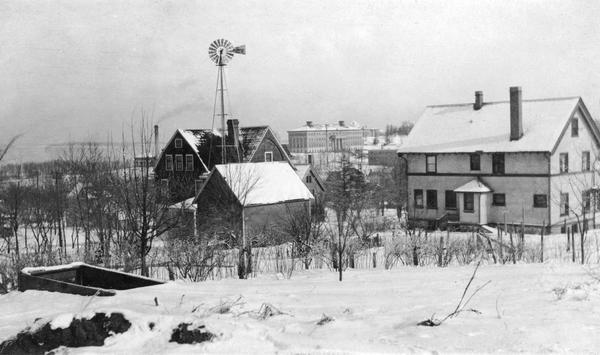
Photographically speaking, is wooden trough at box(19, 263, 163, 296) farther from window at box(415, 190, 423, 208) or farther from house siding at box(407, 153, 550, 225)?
window at box(415, 190, 423, 208)

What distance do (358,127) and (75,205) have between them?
406ft

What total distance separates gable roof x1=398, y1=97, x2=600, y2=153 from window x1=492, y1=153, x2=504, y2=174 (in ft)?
1.77

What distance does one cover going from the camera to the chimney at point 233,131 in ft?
136

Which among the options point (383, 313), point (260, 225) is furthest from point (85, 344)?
point (260, 225)

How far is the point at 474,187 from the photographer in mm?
37000

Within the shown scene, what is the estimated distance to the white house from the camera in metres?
35.4

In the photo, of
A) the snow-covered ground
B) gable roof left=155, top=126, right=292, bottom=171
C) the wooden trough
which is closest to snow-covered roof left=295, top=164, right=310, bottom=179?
gable roof left=155, top=126, right=292, bottom=171

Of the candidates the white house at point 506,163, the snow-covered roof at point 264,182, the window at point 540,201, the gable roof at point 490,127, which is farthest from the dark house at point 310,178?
the window at point 540,201

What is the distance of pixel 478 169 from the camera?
38094 mm

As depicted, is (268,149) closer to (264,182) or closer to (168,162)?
(168,162)

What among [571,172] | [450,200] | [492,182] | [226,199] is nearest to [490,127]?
[492,182]

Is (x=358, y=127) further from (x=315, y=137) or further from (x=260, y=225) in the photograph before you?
(x=260, y=225)

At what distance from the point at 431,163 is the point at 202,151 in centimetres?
1913

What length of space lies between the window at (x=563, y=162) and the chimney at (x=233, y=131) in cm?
2193
